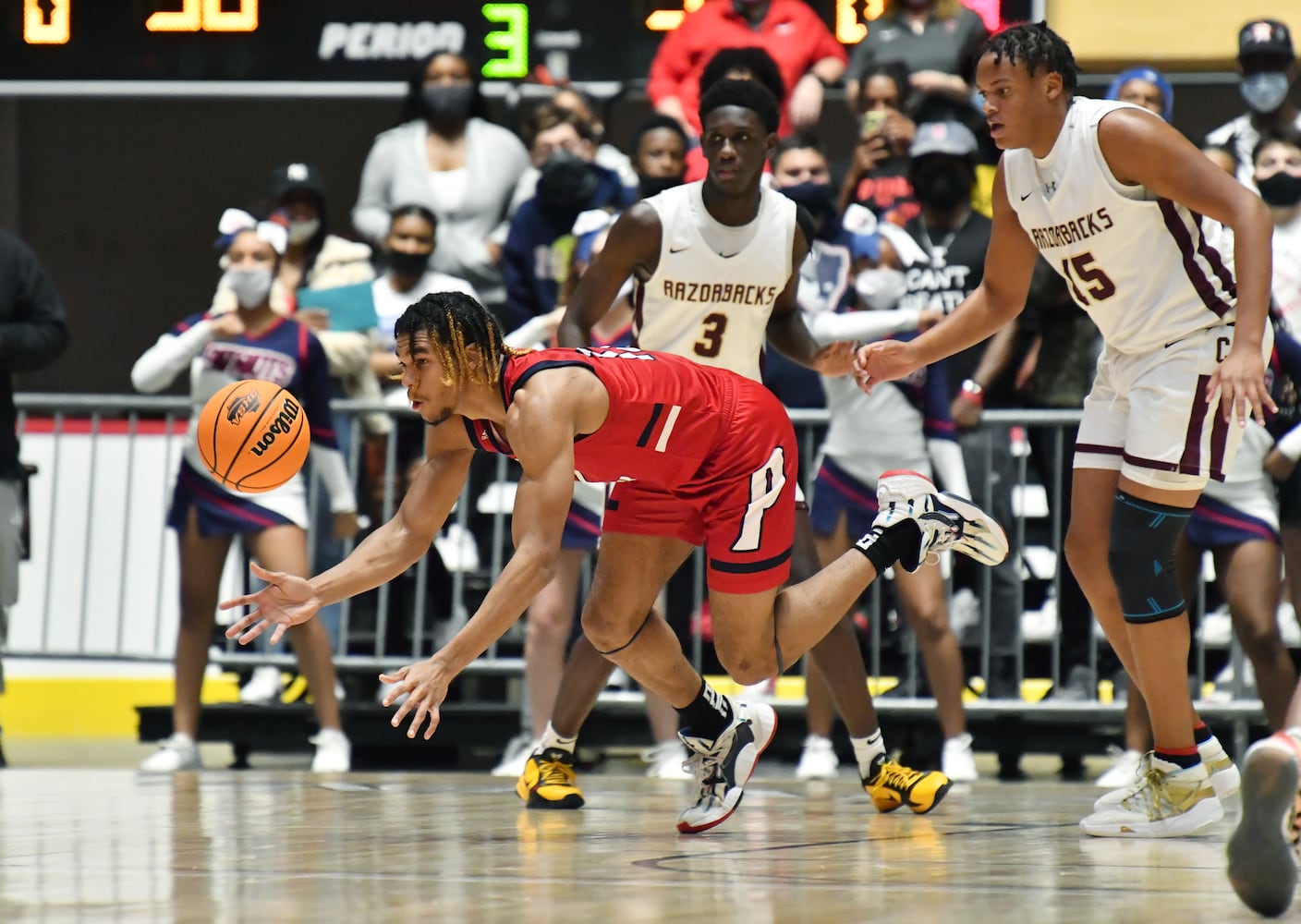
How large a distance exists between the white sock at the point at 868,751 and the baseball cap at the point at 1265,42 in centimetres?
466

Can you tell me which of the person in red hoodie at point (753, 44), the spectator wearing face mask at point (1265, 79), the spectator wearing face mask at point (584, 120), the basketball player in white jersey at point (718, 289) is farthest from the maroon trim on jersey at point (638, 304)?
the spectator wearing face mask at point (1265, 79)

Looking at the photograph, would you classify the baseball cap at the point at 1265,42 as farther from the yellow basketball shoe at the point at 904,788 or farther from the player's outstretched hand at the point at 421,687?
the player's outstretched hand at the point at 421,687

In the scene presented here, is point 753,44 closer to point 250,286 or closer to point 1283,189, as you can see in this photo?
point 1283,189

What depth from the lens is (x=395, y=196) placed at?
10672mm

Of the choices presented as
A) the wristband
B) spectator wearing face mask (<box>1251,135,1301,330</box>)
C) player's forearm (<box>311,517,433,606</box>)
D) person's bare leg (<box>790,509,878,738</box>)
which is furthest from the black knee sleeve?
the wristband

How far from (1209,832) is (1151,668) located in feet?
1.89

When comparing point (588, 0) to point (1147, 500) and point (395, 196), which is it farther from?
point (1147, 500)

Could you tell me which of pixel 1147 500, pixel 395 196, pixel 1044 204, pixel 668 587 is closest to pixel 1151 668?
pixel 1147 500

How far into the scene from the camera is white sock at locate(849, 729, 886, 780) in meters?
6.74

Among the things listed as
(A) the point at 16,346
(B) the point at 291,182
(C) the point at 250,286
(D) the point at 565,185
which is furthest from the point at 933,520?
(B) the point at 291,182

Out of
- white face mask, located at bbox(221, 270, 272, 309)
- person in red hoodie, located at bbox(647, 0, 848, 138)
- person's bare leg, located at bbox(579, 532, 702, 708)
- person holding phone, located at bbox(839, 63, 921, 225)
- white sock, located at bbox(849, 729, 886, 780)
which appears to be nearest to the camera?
person's bare leg, located at bbox(579, 532, 702, 708)

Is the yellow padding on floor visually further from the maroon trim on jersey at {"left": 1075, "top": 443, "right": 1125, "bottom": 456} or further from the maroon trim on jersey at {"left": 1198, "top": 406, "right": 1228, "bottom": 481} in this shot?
the maroon trim on jersey at {"left": 1198, "top": 406, "right": 1228, "bottom": 481}

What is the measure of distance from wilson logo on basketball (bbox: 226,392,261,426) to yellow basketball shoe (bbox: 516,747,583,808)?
68.4 inches

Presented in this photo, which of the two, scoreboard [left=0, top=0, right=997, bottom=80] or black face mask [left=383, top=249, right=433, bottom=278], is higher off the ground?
scoreboard [left=0, top=0, right=997, bottom=80]
